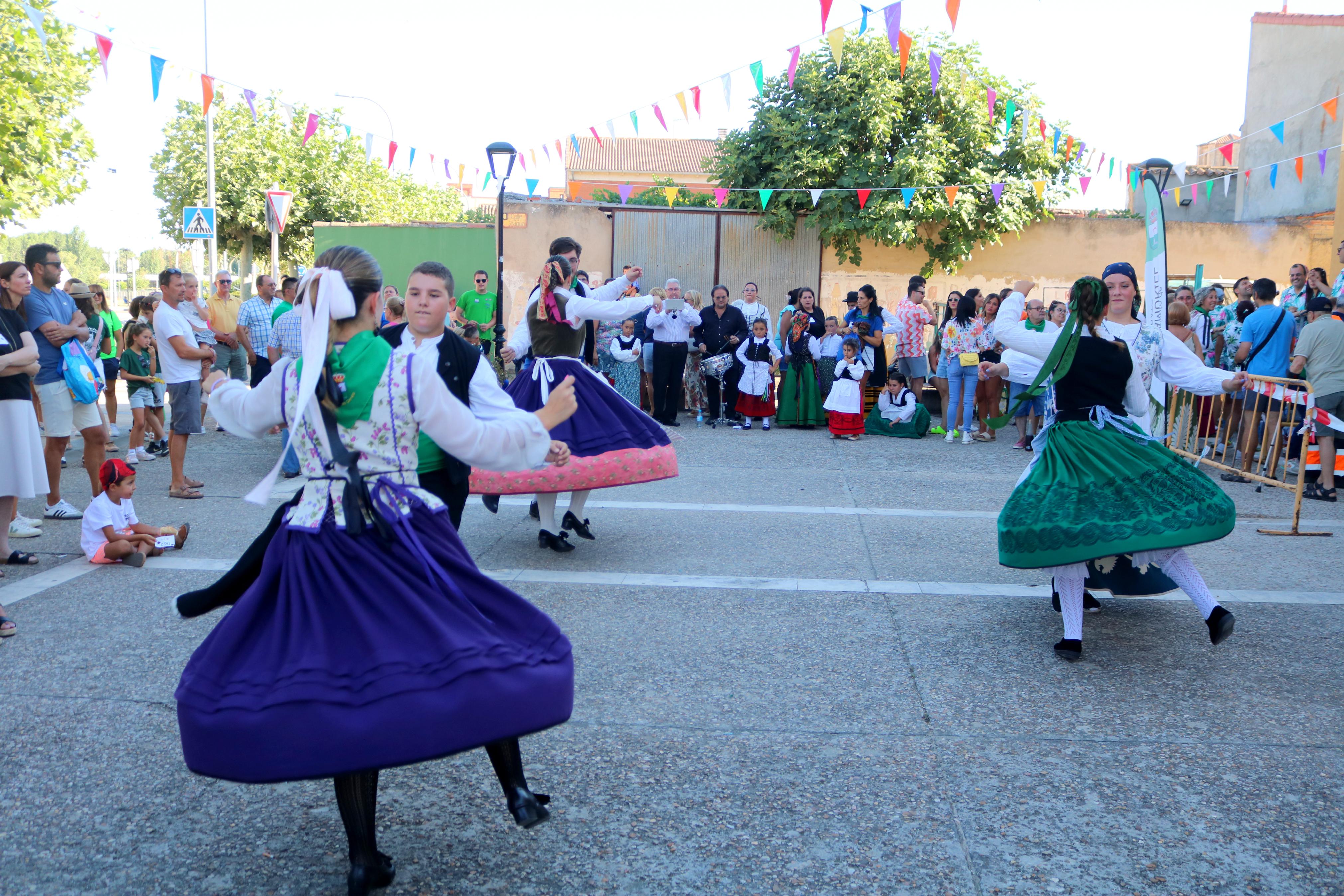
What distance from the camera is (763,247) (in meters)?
18.4

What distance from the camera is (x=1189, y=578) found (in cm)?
461

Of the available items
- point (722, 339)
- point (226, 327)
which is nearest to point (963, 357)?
point (722, 339)

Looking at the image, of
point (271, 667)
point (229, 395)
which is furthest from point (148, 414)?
point (271, 667)

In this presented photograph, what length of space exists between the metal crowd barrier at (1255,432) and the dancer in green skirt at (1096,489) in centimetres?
326

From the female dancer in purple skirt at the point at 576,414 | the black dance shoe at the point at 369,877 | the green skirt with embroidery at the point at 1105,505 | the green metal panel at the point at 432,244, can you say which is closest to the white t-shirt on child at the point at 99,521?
the female dancer in purple skirt at the point at 576,414

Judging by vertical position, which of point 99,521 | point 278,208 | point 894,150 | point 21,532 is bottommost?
point 21,532

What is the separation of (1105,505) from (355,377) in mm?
3240

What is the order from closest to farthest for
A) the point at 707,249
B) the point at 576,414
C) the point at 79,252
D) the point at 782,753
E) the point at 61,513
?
the point at 782,753 < the point at 576,414 < the point at 61,513 < the point at 707,249 < the point at 79,252

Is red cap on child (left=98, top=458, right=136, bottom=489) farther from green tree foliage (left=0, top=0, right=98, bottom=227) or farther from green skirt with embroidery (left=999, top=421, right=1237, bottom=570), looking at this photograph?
green tree foliage (left=0, top=0, right=98, bottom=227)

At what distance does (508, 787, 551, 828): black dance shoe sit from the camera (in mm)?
2879

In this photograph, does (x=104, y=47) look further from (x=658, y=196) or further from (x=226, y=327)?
(x=658, y=196)

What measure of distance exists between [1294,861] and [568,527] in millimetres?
4698

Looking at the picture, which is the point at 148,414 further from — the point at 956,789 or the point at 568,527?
the point at 956,789

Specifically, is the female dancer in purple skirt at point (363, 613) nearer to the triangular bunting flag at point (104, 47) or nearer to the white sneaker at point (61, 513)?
the white sneaker at point (61, 513)
